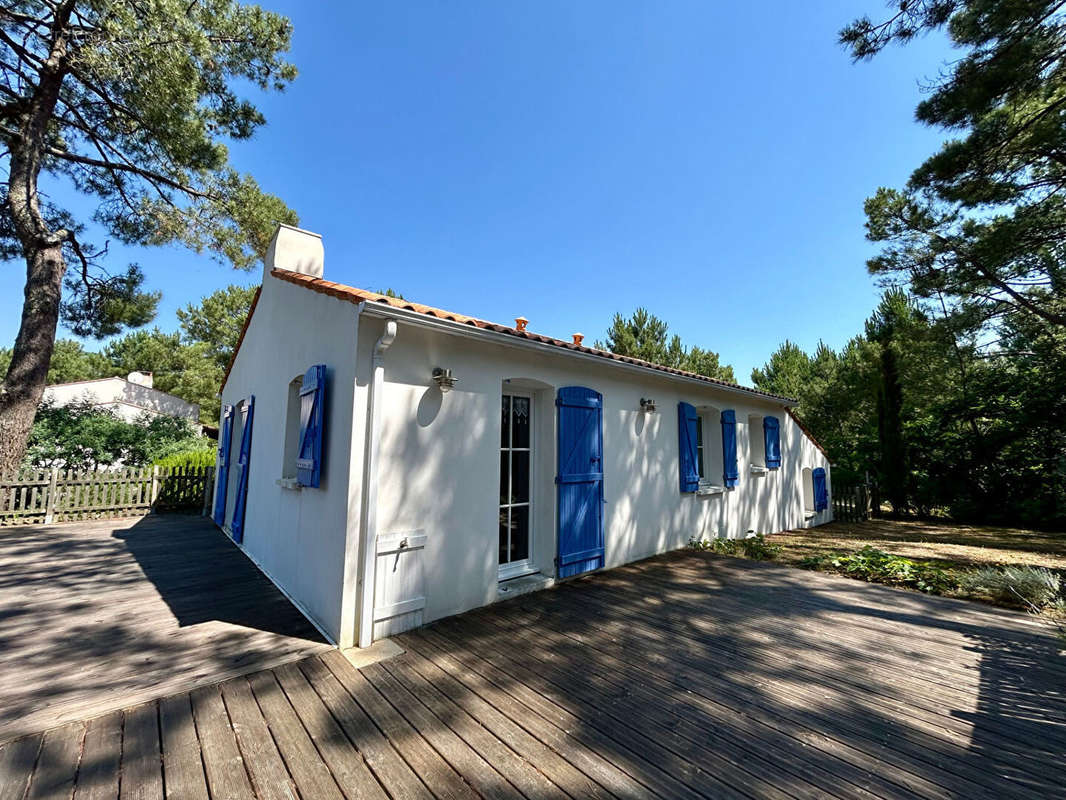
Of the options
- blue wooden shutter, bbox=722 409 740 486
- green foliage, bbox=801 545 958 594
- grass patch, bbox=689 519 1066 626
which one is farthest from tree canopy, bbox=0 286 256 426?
green foliage, bbox=801 545 958 594

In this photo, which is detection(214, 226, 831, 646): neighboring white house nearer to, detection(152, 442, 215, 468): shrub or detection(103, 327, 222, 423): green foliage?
detection(152, 442, 215, 468): shrub

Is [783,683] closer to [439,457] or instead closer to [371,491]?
[439,457]

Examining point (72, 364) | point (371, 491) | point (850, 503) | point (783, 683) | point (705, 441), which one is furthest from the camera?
point (72, 364)

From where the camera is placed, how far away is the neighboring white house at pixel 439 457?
3.16 meters

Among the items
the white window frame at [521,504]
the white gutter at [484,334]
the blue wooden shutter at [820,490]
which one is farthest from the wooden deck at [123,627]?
the blue wooden shutter at [820,490]

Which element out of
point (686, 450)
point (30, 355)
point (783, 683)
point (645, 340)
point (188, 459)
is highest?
point (645, 340)

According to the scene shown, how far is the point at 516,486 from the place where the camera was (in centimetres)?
438

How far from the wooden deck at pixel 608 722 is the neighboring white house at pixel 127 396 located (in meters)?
16.8

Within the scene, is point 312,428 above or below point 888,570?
above

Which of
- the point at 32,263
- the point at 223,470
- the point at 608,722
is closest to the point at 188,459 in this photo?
the point at 223,470

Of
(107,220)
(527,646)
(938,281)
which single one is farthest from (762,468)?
(107,220)

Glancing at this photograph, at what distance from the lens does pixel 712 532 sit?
6469 mm

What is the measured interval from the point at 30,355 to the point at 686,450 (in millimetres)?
12568

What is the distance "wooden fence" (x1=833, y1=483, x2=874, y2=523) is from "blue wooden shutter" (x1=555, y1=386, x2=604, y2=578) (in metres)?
9.34
